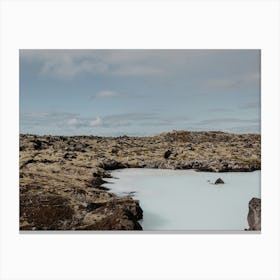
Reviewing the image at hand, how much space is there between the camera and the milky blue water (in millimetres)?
6457

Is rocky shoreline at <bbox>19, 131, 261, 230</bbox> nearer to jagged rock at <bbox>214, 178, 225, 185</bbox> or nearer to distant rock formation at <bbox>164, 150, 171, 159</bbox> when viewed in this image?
distant rock formation at <bbox>164, 150, 171, 159</bbox>

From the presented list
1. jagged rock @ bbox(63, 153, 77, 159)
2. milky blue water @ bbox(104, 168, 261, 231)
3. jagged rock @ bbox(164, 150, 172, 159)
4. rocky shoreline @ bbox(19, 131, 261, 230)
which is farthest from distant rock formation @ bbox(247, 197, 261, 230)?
jagged rock @ bbox(63, 153, 77, 159)

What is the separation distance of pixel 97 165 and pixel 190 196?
149 centimetres

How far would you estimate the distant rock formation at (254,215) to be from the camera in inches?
255

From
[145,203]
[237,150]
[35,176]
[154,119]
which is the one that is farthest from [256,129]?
[35,176]

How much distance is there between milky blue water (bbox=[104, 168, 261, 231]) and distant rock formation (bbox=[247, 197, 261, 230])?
0.07 m

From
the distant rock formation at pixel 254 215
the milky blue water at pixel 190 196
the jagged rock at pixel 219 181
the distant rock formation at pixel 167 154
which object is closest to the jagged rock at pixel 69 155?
the milky blue water at pixel 190 196

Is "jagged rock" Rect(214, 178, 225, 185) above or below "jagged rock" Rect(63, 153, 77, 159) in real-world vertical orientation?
below

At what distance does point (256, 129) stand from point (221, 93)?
74 centimetres

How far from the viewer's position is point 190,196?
258 inches

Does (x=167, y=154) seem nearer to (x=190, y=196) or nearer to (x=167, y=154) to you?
(x=167, y=154)

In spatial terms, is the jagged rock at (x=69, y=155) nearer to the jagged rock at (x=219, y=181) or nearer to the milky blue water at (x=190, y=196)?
the milky blue water at (x=190, y=196)
